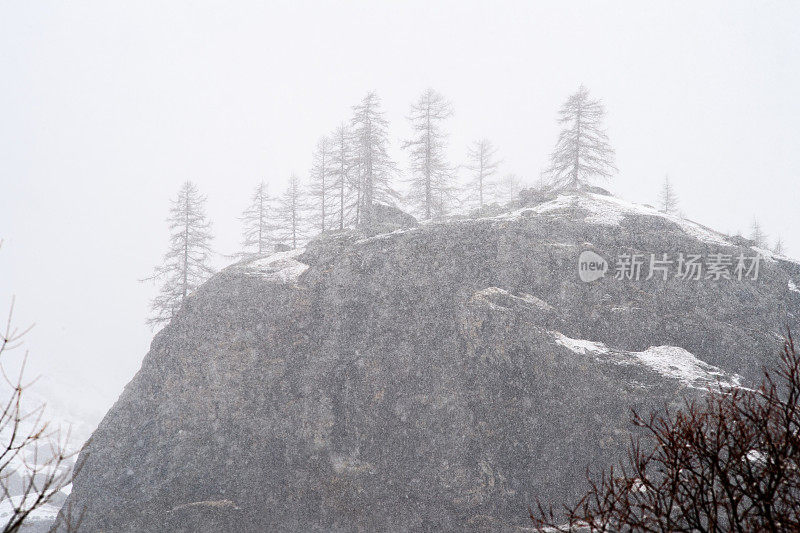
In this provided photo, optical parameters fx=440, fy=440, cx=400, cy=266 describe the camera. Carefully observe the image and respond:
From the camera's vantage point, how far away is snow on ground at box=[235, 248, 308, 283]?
21.5 meters

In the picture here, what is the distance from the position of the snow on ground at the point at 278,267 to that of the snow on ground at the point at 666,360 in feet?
40.7

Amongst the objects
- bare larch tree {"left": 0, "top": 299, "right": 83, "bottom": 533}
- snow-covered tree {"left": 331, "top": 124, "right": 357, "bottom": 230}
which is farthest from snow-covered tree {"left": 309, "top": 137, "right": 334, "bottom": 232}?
bare larch tree {"left": 0, "top": 299, "right": 83, "bottom": 533}

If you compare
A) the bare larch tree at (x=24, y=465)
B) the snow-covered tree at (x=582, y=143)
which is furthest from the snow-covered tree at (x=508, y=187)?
the bare larch tree at (x=24, y=465)

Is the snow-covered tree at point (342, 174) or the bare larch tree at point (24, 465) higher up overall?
the snow-covered tree at point (342, 174)

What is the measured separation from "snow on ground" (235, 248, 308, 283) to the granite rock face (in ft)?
1.72

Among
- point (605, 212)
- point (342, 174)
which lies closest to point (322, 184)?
point (342, 174)

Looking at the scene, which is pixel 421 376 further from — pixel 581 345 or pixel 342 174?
pixel 342 174

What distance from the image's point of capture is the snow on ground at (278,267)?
70.7ft

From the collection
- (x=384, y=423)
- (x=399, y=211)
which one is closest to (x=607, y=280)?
(x=384, y=423)

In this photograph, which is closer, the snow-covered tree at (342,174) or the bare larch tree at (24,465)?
the bare larch tree at (24,465)

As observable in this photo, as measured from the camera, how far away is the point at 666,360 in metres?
16.0

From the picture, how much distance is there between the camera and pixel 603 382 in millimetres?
15734

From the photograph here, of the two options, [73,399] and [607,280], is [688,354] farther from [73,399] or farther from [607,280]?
[73,399]

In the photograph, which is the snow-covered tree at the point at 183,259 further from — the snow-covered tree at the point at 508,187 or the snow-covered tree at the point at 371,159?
the snow-covered tree at the point at 508,187
